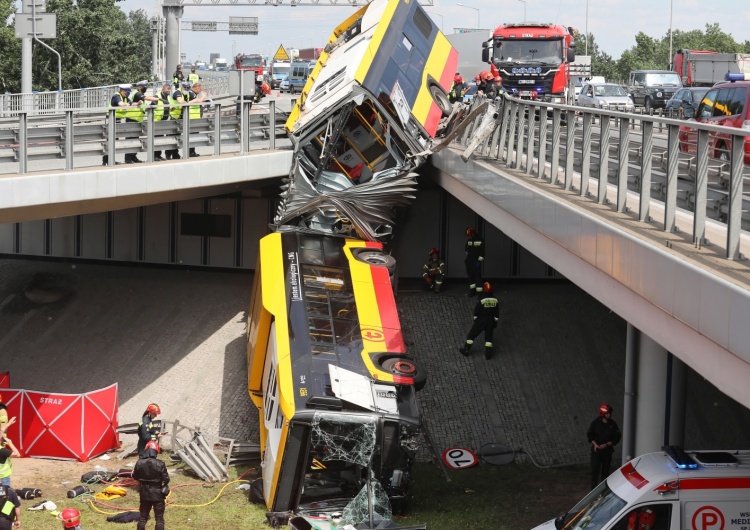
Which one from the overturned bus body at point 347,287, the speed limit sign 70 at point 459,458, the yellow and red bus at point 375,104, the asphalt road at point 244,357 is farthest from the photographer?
the yellow and red bus at point 375,104

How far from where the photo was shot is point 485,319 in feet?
65.6

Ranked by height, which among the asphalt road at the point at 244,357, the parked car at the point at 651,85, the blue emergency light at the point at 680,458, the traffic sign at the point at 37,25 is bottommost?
the asphalt road at the point at 244,357

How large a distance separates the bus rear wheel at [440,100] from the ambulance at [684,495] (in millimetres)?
12569

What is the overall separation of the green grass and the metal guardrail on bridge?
4232 mm

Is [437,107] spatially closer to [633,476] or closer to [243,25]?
[633,476]

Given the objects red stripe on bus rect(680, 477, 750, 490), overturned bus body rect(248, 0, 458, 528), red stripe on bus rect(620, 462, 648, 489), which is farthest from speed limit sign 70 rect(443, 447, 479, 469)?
red stripe on bus rect(680, 477, 750, 490)

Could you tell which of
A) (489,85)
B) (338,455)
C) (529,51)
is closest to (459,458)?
(338,455)

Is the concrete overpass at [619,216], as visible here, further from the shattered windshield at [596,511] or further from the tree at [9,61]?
the tree at [9,61]

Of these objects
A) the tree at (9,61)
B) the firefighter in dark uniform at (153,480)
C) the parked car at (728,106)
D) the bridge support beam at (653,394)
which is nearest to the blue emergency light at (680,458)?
the bridge support beam at (653,394)

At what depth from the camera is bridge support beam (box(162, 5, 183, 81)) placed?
40.2 m

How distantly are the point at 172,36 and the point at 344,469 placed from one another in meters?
30.6

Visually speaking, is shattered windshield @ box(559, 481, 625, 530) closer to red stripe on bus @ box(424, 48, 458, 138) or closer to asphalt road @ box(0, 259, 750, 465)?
asphalt road @ box(0, 259, 750, 465)

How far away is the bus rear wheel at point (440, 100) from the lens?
2198cm

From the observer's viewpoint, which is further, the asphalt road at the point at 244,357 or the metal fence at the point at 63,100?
the metal fence at the point at 63,100
